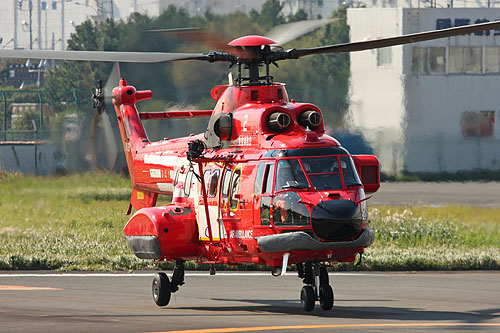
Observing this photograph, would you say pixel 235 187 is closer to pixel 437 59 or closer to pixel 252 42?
pixel 252 42

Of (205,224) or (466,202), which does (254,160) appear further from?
(466,202)

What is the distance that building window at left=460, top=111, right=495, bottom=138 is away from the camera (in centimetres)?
3192

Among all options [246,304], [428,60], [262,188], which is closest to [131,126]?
[246,304]

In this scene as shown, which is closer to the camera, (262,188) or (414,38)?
(414,38)

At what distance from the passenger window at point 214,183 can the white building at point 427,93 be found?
585 inches

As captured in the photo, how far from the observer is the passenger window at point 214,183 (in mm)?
15758

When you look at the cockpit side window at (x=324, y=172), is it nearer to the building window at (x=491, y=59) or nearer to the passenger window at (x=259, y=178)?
the passenger window at (x=259, y=178)

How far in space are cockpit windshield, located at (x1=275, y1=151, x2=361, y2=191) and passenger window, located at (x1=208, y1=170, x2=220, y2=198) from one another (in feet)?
5.65

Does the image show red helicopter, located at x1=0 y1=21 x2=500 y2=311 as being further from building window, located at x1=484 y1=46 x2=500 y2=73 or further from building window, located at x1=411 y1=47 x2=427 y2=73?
building window, located at x1=484 y1=46 x2=500 y2=73

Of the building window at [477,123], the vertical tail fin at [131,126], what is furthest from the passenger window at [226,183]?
the building window at [477,123]

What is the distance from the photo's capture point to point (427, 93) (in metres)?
33.0

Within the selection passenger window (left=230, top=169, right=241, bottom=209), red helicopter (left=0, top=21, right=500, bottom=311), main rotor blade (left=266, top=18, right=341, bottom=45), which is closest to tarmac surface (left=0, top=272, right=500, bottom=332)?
red helicopter (left=0, top=21, right=500, bottom=311)

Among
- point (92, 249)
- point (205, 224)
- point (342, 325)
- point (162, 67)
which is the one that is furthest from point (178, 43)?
point (342, 325)

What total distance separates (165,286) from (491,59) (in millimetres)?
22793
